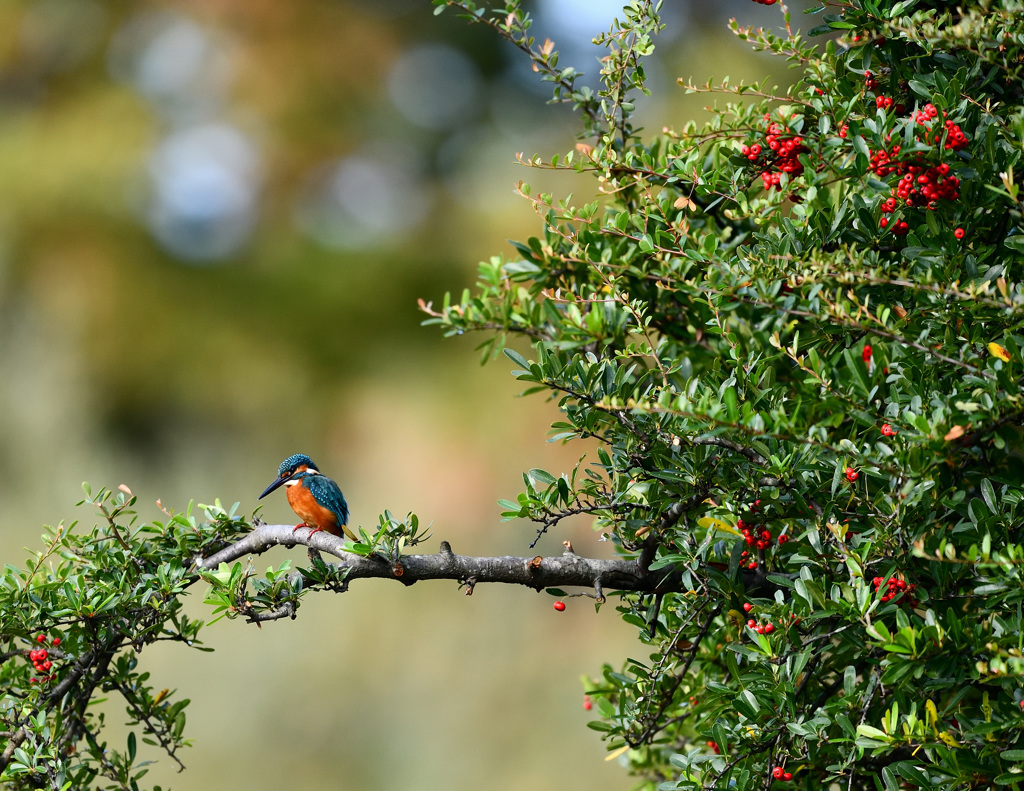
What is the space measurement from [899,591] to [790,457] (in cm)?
24

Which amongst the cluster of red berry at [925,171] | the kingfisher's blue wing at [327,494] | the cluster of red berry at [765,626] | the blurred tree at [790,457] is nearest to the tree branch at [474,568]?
the blurred tree at [790,457]

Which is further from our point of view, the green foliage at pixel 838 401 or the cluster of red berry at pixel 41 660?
the cluster of red berry at pixel 41 660

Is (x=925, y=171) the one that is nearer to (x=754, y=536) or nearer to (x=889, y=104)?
(x=889, y=104)

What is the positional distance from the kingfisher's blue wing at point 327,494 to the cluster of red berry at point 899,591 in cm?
123

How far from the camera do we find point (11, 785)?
169cm

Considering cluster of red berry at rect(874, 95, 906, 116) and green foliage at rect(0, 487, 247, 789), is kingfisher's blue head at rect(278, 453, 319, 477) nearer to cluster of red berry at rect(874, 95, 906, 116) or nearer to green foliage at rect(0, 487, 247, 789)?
green foliage at rect(0, 487, 247, 789)

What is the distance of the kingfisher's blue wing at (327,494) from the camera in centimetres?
208

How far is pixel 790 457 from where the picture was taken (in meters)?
1.27

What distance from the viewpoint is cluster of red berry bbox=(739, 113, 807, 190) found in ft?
5.36

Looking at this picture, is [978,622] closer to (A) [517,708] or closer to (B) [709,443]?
(B) [709,443]

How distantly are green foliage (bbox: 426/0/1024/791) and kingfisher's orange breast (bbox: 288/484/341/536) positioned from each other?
0.66m

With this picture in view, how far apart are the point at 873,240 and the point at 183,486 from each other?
6644 mm

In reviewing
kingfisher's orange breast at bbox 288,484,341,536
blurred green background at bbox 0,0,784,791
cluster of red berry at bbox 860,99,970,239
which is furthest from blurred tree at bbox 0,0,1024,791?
blurred green background at bbox 0,0,784,791

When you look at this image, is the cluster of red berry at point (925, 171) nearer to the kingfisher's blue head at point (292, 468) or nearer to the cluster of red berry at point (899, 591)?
the cluster of red berry at point (899, 591)
